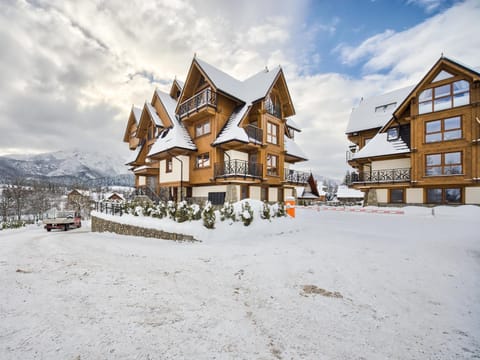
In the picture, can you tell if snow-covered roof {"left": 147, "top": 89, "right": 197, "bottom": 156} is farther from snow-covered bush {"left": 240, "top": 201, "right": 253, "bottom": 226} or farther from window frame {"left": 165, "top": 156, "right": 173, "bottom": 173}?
snow-covered bush {"left": 240, "top": 201, "right": 253, "bottom": 226}

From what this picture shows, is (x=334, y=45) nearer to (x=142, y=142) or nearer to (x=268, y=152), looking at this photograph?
(x=268, y=152)

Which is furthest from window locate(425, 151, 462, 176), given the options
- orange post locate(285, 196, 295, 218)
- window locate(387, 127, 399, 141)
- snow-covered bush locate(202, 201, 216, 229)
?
snow-covered bush locate(202, 201, 216, 229)

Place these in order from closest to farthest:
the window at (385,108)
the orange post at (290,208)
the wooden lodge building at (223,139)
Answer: the orange post at (290,208), the wooden lodge building at (223,139), the window at (385,108)

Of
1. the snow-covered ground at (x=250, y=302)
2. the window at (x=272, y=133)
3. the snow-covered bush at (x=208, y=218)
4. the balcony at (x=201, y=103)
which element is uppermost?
the balcony at (x=201, y=103)

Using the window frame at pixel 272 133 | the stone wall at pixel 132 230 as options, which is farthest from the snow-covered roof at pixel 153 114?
the window frame at pixel 272 133

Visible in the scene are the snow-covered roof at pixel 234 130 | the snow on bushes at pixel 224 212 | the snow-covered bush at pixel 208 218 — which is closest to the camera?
the snow-covered bush at pixel 208 218

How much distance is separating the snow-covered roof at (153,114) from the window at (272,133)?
36.4ft

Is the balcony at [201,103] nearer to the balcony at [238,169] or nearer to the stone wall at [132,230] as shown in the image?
the balcony at [238,169]

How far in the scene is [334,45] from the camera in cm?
1440

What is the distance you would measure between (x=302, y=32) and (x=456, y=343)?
1598 cm

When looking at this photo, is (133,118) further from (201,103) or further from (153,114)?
(201,103)

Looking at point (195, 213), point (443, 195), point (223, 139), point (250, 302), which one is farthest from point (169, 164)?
point (443, 195)

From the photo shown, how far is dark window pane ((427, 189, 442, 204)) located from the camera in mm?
17609

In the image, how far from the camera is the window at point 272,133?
1922cm
